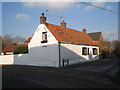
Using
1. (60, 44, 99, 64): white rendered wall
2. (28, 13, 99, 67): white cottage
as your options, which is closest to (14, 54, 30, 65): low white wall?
(28, 13, 99, 67): white cottage

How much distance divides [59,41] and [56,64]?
11.1 ft

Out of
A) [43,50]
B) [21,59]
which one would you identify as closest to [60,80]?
[43,50]

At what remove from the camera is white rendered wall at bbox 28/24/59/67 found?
2111 cm

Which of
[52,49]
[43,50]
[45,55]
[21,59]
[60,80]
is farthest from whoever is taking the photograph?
[21,59]

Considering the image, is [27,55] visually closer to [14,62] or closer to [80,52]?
[14,62]

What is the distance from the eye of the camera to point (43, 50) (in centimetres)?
2262

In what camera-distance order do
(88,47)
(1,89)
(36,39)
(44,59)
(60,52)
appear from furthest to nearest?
1. (88,47)
2. (36,39)
3. (44,59)
4. (60,52)
5. (1,89)

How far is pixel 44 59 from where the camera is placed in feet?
73.3

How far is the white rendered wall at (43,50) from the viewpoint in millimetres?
21109

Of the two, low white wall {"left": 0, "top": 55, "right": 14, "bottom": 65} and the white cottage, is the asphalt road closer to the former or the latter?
the white cottage

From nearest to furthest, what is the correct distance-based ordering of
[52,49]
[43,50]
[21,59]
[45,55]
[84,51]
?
1. [52,49]
2. [45,55]
3. [43,50]
4. [84,51]
5. [21,59]

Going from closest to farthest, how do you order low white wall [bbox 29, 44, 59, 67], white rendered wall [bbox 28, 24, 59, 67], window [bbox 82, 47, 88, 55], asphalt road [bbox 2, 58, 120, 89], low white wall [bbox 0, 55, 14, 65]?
1. asphalt road [bbox 2, 58, 120, 89]
2. low white wall [bbox 29, 44, 59, 67]
3. white rendered wall [bbox 28, 24, 59, 67]
4. window [bbox 82, 47, 88, 55]
5. low white wall [bbox 0, 55, 14, 65]

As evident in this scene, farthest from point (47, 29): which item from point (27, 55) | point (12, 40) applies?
point (12, 40)

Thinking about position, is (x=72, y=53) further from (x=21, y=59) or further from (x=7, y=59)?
A: (x=7, y=59)
